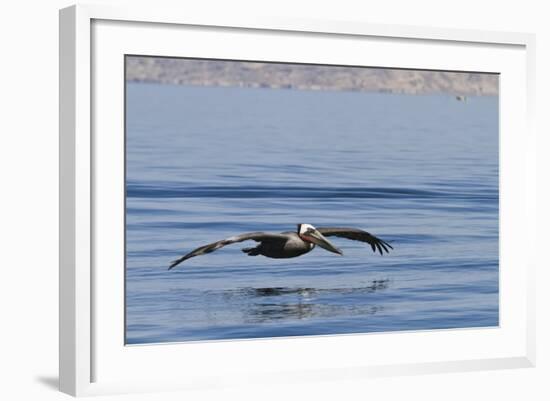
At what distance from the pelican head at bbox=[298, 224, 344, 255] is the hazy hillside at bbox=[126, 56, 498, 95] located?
2.42ft

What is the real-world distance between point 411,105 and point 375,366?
1.43 m

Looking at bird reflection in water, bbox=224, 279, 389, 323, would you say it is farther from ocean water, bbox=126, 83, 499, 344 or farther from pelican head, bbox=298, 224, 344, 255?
pelican head, bbox=298, 224, 344, 255

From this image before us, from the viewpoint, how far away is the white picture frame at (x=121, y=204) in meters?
6.95

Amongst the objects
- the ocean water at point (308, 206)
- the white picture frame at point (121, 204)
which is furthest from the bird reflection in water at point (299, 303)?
the white picture frame at point (121, 204)

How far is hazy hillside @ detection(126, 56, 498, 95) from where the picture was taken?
23.7 ft

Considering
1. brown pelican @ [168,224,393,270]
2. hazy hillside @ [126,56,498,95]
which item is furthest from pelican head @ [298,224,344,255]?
hazy hillside @ [126,56,498,95]

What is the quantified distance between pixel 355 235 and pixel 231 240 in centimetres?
68

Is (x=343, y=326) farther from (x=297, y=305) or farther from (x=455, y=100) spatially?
(x=455, y=100)

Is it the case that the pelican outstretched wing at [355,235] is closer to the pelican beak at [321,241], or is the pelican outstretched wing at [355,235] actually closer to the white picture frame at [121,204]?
the pelican beak at [321,241]

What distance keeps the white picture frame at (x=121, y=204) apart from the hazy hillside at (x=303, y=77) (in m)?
0.08

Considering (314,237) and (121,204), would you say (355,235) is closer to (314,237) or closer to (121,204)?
(314,237)

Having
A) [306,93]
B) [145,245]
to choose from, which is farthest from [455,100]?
[145,245]

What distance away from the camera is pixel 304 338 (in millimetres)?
7477

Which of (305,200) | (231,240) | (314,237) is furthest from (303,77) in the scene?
(231,240)
